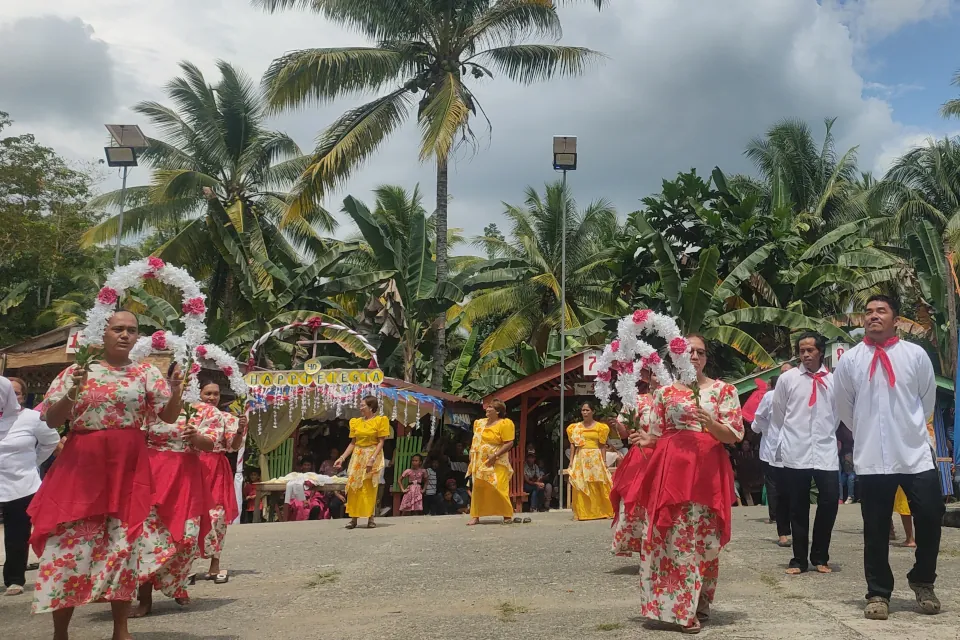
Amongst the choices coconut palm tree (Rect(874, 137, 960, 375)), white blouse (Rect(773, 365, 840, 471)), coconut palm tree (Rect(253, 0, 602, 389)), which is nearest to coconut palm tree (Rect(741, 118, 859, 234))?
coconut palm tree (Rect(874, 137, 960, 375))

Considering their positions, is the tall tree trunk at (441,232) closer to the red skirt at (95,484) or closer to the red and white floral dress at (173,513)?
the red and white floral dress at (173,513)

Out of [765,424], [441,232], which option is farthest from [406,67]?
[765,424]

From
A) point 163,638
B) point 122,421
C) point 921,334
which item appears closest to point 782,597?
point 163,638

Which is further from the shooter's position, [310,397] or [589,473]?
[310,397]

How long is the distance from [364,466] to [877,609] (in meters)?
8.41

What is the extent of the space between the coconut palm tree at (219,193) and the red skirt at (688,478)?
62.7ft

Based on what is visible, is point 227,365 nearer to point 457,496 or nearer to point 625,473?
point 625,473

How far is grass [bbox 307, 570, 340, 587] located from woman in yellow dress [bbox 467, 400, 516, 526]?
5.10m

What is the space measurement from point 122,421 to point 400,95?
17.8m

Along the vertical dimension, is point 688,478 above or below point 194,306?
below

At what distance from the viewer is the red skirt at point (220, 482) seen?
6809mm

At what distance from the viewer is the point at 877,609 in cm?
477

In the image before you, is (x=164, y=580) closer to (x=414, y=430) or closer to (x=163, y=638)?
(x=163, y=638)

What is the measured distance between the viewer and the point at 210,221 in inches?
930
